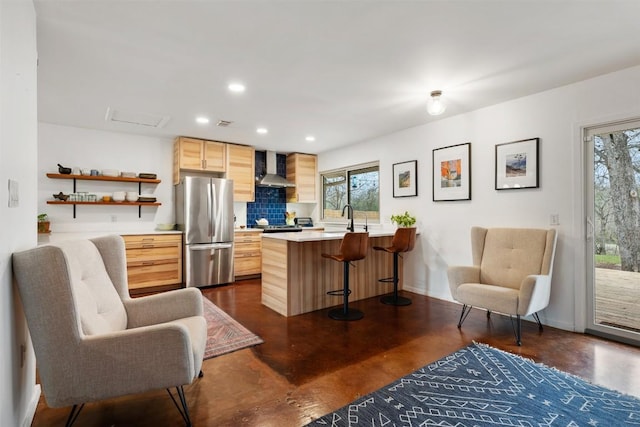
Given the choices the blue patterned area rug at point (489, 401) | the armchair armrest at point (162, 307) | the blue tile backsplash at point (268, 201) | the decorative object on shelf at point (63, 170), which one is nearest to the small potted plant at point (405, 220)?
the blue patterned area rug at point (489, 401)

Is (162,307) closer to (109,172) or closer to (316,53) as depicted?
(316,53)

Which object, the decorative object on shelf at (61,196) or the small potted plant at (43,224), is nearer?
the small potted plant at (43,224)

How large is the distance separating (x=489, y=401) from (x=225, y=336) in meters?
2.22

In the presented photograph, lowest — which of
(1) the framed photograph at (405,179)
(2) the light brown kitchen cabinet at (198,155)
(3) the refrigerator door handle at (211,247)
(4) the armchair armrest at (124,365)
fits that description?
(4) the armchair armrest at (124,365)

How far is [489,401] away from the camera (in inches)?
75.5

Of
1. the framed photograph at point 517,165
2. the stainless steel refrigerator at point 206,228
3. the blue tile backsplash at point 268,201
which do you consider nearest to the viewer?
the framed photograph at point 517,165

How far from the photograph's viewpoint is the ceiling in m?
2.01

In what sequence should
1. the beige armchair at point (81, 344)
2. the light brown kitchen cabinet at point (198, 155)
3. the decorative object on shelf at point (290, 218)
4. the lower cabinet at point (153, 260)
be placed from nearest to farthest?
the beige armchair at point (81, 344) → the lower cabinet at point (153, 260) → the light brown kitchen cabinet at point (198, 155) → the decorative object on shelf at point (290, 218)

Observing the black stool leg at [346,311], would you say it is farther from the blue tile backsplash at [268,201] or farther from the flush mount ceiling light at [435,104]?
the blue tile backsplash at [268,201]

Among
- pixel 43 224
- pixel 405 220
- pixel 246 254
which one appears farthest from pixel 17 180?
pixel 246 254

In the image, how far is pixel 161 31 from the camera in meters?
2.22

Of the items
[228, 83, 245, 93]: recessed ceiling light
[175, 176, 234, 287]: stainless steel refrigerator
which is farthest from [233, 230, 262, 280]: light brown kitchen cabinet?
[228, 83, 245, 93]: recessed ceiling light

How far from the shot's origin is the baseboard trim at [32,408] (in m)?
1.66

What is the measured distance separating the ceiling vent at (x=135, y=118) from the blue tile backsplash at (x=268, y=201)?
7.08 feet
